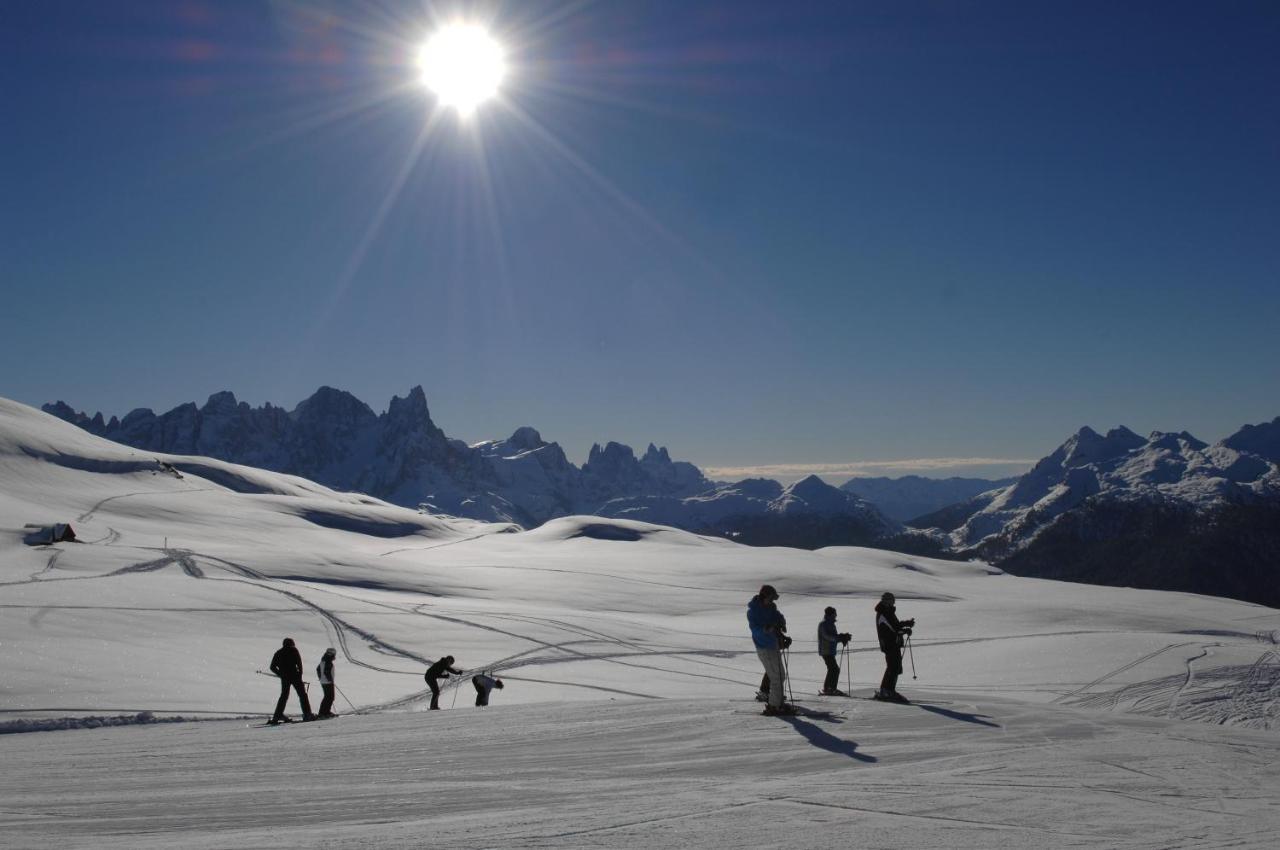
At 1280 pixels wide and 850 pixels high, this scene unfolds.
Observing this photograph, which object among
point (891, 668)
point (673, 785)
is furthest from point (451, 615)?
point (673, 785)

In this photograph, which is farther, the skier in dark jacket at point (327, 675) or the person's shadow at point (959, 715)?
the skier in dark jacket at point (327, 675)

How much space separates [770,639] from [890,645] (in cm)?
358

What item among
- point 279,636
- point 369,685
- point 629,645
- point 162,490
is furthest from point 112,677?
point 162,490

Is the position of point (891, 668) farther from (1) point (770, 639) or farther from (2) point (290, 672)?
(2) point (290, 672)

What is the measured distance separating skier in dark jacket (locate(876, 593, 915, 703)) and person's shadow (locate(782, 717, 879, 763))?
281cm

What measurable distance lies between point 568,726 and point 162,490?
8688 centimetres

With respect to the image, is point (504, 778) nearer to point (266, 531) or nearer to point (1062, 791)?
point (1062, 791)

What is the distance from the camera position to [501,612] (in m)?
40.5

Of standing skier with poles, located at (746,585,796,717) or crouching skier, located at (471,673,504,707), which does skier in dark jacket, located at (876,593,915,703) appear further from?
crouching skier, located at (471,673,504,707)

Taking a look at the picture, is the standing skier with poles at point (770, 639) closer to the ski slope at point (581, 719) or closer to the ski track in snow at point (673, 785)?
the ski track in snow at point (673, 785)

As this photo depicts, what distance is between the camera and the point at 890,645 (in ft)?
54.3

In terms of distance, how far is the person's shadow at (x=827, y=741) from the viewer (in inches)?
444

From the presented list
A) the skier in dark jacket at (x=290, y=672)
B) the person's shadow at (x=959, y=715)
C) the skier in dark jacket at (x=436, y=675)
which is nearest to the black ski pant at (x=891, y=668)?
the person's shadow at (x=959, y=715)

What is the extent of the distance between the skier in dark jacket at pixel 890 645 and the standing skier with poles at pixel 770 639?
107 inches
